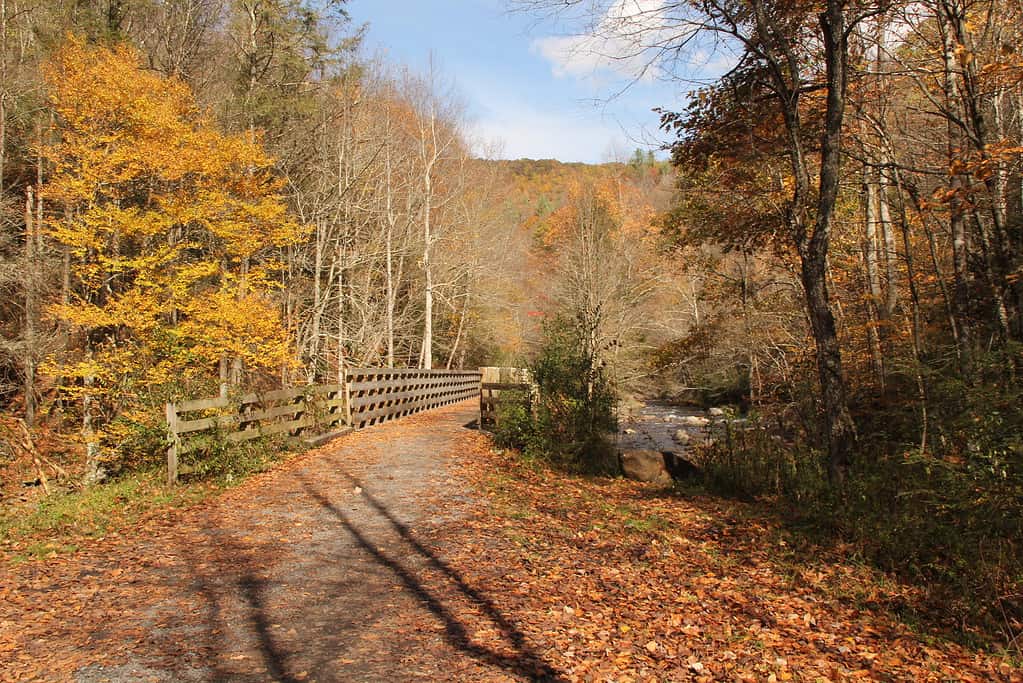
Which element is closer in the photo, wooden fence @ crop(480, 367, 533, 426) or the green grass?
the green grass

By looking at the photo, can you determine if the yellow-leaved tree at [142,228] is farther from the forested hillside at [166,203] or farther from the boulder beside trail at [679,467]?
the boulder beside trail at [679,467]

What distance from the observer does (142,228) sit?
13922 millimetres

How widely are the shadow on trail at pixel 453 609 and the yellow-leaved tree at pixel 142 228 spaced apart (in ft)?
27.2

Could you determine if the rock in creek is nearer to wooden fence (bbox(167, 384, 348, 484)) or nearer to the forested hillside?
the forested hillside

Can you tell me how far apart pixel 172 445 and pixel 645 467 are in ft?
23.1

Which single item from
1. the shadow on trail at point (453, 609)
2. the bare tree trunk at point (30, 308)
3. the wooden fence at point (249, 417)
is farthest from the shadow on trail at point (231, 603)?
the bare tree trunk at point (30, 308)

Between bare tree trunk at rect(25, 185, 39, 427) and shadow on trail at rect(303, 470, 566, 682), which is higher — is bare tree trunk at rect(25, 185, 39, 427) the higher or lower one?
the higher one

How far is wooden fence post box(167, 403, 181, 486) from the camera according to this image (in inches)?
319

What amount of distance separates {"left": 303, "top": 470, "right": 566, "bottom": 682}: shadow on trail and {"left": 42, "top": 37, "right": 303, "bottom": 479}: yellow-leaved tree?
8.29 metres

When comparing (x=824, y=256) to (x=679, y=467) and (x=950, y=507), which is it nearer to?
(x=950, y=507)

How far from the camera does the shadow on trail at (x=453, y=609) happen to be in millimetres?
3953

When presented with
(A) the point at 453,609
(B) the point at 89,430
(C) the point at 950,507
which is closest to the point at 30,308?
(B) the point at 89,430

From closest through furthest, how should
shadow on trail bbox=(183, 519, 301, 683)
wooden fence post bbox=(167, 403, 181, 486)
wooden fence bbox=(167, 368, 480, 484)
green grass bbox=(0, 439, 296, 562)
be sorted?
shadow on trail bbox=(183, 519, 301, 683)
green grass bbox=(0, 439, 296, 562)
wooden fence post bbox=(167, 403, 181, 486)
wooden fence bbox=(167, 368, 480, 484)

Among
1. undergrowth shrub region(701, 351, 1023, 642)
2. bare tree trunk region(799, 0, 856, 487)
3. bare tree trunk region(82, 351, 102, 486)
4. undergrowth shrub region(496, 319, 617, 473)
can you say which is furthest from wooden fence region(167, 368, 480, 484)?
bare tree trunk region(799, 0, 856, 487)
